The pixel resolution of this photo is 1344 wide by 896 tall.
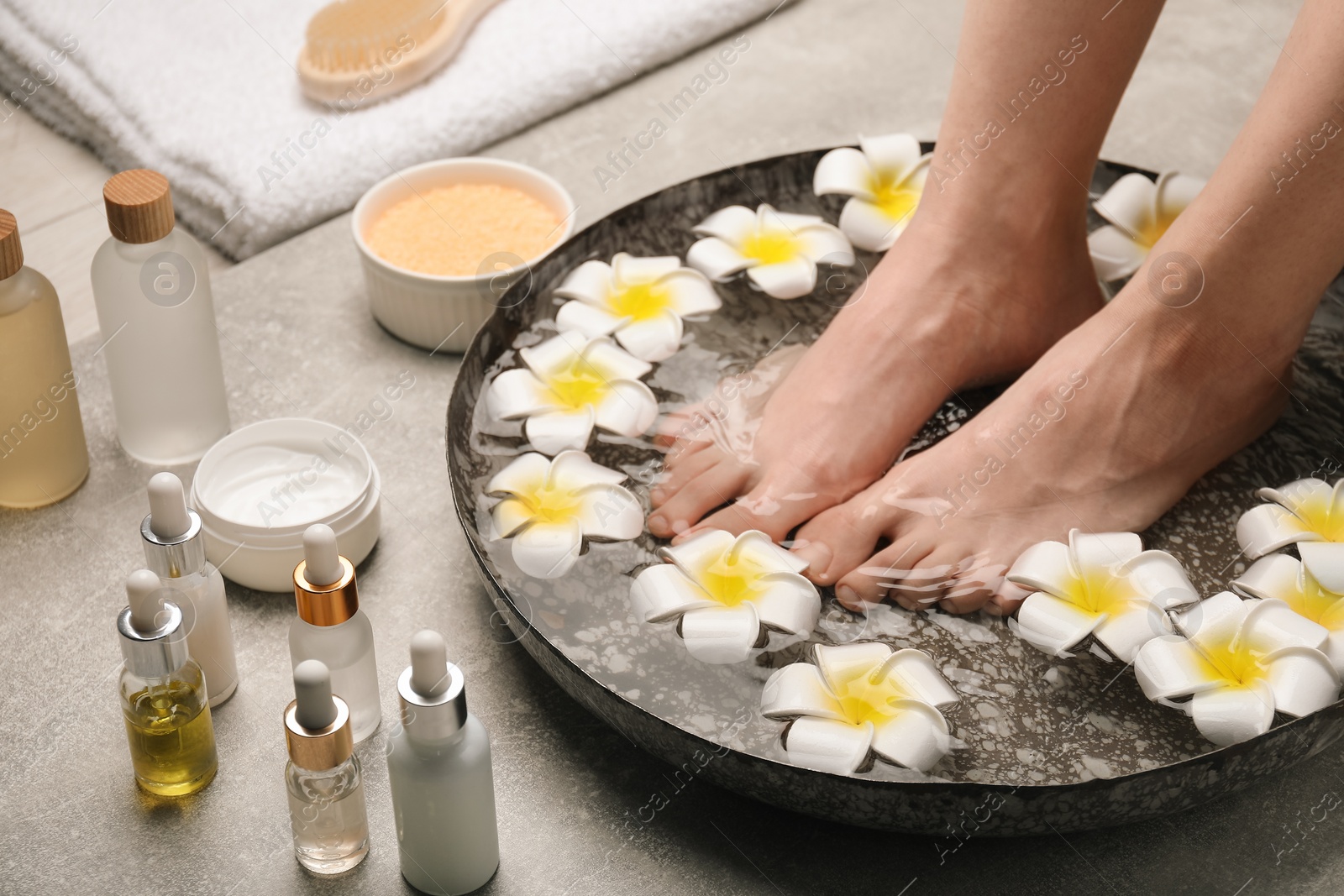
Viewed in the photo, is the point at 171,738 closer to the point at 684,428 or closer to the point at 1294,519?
the point at 684,428

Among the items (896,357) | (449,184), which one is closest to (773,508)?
(896,357)

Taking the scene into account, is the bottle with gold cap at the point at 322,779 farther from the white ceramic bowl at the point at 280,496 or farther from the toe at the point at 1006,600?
the toe at the point at 1006,600

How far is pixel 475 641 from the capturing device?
2.93 feet

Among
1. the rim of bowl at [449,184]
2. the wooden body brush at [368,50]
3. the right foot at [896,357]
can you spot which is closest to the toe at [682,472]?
the right foot at [896,357]

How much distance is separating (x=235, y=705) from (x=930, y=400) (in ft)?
1.71

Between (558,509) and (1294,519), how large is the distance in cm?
48

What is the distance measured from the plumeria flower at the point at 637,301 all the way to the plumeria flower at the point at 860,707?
307 mm

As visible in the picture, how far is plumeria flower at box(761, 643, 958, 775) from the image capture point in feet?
2.33

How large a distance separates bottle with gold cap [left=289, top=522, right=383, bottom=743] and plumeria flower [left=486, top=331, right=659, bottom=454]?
186mm

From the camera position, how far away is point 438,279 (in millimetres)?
1062

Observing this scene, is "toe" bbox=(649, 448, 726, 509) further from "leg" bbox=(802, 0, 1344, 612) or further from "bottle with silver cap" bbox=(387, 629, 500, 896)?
"bottle with silver cap" bbox=(387, 629, 500, 896)

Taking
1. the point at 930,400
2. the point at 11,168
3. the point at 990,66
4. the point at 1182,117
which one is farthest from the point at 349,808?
the point at 1182,117

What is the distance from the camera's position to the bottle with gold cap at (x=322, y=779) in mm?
652

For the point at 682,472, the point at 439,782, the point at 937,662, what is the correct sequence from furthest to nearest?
the point at 682,472 → the point at 937,662 → the point at 439,782
